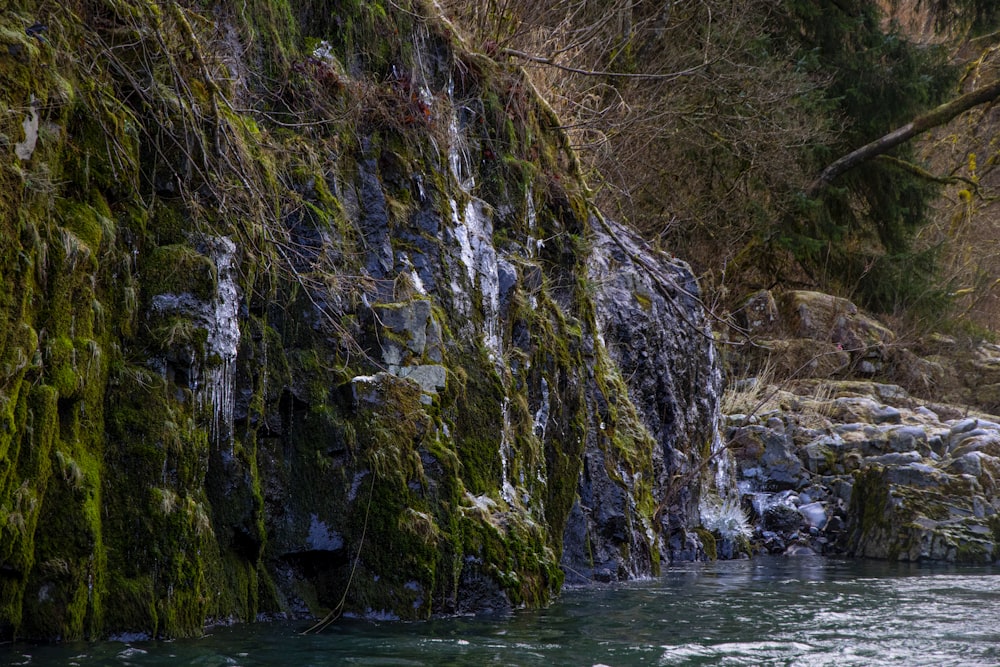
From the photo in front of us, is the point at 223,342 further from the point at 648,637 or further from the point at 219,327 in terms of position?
the point at 648,637

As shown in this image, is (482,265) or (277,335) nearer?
(277,335)

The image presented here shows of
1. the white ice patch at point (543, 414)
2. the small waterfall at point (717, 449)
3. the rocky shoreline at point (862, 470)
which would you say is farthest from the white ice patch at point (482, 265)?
the rocky shoreline at point (862, 470)

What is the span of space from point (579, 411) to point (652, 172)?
7.47 m

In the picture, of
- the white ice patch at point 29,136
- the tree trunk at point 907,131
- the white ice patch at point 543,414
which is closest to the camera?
the white ice patch at point 29,136

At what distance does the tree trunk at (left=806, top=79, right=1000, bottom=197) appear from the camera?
54.1ft

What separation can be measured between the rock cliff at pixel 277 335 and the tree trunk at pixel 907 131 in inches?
413

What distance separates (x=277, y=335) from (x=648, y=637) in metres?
2.45

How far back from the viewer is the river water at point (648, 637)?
12.9ft

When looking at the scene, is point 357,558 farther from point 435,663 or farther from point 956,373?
point 956,373

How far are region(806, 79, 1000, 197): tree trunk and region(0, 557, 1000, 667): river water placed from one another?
36.4 ft

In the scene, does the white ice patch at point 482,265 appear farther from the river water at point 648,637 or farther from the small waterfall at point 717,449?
the small waterfall at point 717,449

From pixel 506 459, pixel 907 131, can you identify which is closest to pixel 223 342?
pixel 506 459

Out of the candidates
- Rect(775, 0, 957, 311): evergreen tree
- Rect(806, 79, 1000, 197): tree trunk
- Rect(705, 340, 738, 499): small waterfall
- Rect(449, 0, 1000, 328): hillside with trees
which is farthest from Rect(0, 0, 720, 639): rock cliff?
Rect(806, 79, 1000, 197): tree trunk

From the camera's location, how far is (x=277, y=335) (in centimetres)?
529
